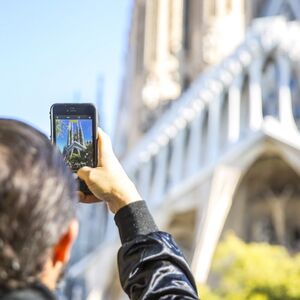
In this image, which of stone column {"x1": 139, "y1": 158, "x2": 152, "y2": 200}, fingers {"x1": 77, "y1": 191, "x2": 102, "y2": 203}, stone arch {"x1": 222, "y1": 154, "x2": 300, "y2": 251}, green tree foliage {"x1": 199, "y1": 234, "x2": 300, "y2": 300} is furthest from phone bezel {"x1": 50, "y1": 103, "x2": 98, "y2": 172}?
stone arch {"x1": 222, "y1": 154, "x2": 300, "y2": 251}

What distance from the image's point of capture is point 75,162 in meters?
1.34

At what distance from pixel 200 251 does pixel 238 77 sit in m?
4.58

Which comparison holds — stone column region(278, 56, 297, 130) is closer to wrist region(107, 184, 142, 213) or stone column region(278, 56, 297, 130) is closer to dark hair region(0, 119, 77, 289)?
wrist region(107, 184, 142, 213)

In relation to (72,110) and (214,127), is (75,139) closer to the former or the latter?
(72,110)

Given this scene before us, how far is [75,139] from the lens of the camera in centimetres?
137

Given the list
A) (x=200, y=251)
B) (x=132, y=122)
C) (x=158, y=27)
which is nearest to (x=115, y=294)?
(x=200, y=251)

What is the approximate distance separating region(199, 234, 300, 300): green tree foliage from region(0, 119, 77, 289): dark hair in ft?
42.9

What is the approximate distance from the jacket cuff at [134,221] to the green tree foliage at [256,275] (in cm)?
1260

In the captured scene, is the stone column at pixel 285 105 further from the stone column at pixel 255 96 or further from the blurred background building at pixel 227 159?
the stone column at pixel 255 96

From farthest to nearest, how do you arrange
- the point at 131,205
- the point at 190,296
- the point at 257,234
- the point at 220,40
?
the point at 220,40 < the point at 257,234 < the point at 131,205 < the point at 190,296

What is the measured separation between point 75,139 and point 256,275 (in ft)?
43.0

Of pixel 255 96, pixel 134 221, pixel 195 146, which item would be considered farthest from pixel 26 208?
pixel 195 146

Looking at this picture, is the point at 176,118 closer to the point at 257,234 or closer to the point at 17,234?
the point at 257,234

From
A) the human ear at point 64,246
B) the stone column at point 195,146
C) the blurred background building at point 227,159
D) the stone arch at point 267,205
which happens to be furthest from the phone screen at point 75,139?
the stone arch at point 267,205
